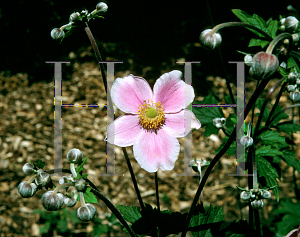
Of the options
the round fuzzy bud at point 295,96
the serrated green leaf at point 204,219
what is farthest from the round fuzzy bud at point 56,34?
the round fuzzy bud at point 295,96

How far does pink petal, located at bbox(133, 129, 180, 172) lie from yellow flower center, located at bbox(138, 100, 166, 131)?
0.04 meters

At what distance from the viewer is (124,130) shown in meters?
1.46

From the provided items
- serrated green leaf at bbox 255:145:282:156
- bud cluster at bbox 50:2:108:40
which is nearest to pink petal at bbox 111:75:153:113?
bud cluster at bbox 50:2:108:40

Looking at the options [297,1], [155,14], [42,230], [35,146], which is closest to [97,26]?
[155,14]

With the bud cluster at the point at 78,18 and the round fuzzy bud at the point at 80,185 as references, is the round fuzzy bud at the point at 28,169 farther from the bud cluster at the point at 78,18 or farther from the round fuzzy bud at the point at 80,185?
the bud cluster at the point at 78,18

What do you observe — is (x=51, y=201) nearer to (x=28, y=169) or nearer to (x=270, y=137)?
(x=28, y=169)

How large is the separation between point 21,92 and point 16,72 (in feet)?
1.76

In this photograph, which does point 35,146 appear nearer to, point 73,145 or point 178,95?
point 73,145

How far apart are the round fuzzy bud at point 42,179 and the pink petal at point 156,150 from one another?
15.8 inches

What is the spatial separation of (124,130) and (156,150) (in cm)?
19

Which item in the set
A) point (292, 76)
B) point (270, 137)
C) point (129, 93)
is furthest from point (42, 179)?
point (270, 137)

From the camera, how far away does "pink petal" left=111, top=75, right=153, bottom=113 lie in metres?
1.46

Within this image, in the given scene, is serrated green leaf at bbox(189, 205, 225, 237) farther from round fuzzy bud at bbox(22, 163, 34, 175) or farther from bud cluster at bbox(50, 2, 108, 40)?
bud cluster at bbox(50, 2, 108, 40)

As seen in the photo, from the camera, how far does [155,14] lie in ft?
19.9
